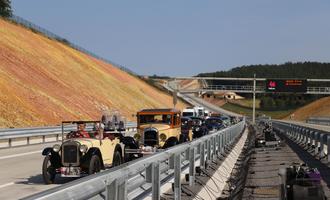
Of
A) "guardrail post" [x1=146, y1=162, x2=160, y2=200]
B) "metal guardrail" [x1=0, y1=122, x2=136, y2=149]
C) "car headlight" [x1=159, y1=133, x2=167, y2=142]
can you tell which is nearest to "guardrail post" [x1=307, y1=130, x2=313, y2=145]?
"car headlight" [x1=159, y1=133, x2=167, y2=142]

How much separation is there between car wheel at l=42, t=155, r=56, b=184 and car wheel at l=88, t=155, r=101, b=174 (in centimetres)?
109

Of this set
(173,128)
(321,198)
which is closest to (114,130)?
(173,128)

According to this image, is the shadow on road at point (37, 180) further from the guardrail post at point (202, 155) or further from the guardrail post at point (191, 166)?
the guardrail post at point (191, 166)

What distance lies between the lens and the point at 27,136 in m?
29.8

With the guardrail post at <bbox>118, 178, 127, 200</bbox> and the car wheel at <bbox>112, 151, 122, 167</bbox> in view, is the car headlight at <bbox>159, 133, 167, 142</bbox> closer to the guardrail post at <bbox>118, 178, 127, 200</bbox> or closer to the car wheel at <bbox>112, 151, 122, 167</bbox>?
the car wheel at <bbox>112, 151, 122, 167</bbox>

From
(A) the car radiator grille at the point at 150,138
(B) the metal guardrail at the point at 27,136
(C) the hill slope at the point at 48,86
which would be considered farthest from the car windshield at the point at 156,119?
(C) the hill slope at the point at 48,86

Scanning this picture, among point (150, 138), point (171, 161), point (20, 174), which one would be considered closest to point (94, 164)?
point (20, 174)

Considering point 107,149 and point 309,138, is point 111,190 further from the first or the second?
point 309,138

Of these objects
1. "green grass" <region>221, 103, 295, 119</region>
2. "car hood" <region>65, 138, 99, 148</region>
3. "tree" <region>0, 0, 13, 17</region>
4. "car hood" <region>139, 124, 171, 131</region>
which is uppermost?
"tree" <region>0, 0, 13, 17</region>

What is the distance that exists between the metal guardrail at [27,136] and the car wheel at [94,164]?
13.4 metres

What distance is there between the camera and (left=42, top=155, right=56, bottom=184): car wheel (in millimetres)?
14422

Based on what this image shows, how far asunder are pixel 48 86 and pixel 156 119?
127ft

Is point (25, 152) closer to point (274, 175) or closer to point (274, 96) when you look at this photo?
point (274, 175)

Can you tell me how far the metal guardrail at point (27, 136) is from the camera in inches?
1097
